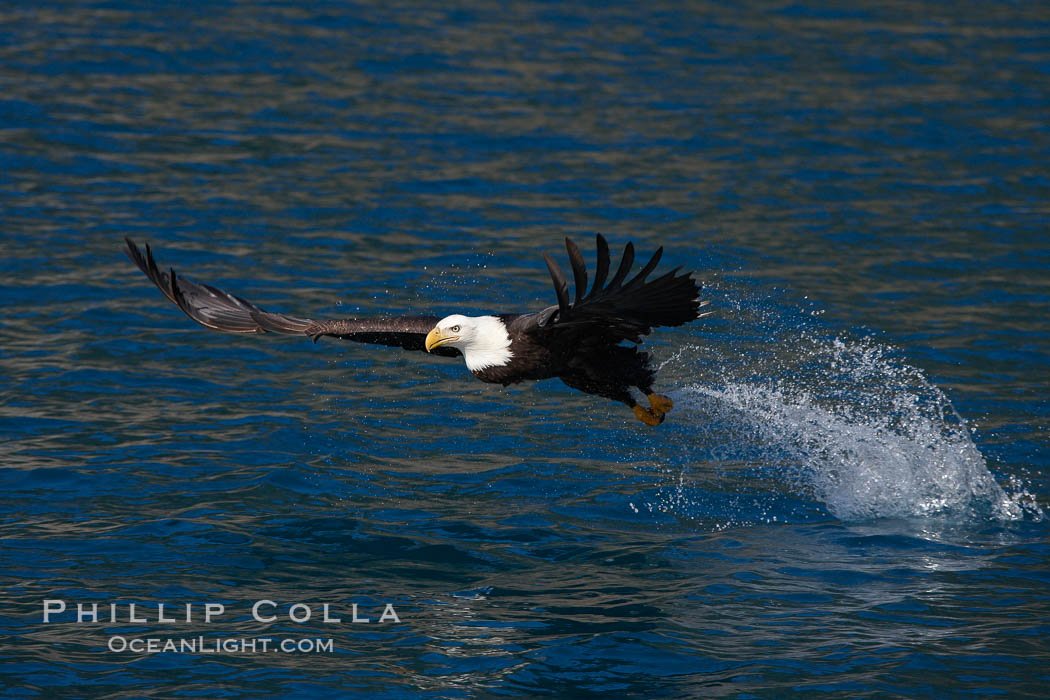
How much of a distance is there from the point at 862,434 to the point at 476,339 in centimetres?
284

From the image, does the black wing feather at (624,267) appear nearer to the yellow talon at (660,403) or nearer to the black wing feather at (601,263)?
the black wing feather at (601,263)

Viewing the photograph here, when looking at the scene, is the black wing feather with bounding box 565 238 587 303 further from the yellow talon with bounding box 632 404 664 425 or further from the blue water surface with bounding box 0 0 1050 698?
the yellow talon with bounding box 632 404 664 425

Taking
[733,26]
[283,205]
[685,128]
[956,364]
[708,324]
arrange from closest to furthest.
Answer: [956,364], [708,324], [283,205], [685,128], [733,26]

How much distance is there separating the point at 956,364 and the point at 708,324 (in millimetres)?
1779

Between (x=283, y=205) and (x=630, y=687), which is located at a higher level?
(x=283, y=205)

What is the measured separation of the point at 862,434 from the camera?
29.1 feet

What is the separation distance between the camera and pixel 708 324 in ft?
35.0

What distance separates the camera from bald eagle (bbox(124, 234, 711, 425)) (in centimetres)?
639

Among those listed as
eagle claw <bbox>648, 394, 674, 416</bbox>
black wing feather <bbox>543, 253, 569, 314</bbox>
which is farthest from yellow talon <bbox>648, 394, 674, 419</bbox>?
black wing feather <bbox>543, 253, 569, 314</bbox>

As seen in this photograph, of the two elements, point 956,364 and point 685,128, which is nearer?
point 956,364

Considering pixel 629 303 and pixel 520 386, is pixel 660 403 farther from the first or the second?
pixel 520 386

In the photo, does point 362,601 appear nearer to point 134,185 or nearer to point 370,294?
point 370,294

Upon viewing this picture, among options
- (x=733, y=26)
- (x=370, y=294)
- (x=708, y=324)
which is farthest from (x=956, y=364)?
(x=733, y=26)

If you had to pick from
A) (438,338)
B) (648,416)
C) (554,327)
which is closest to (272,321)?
(438,338)
